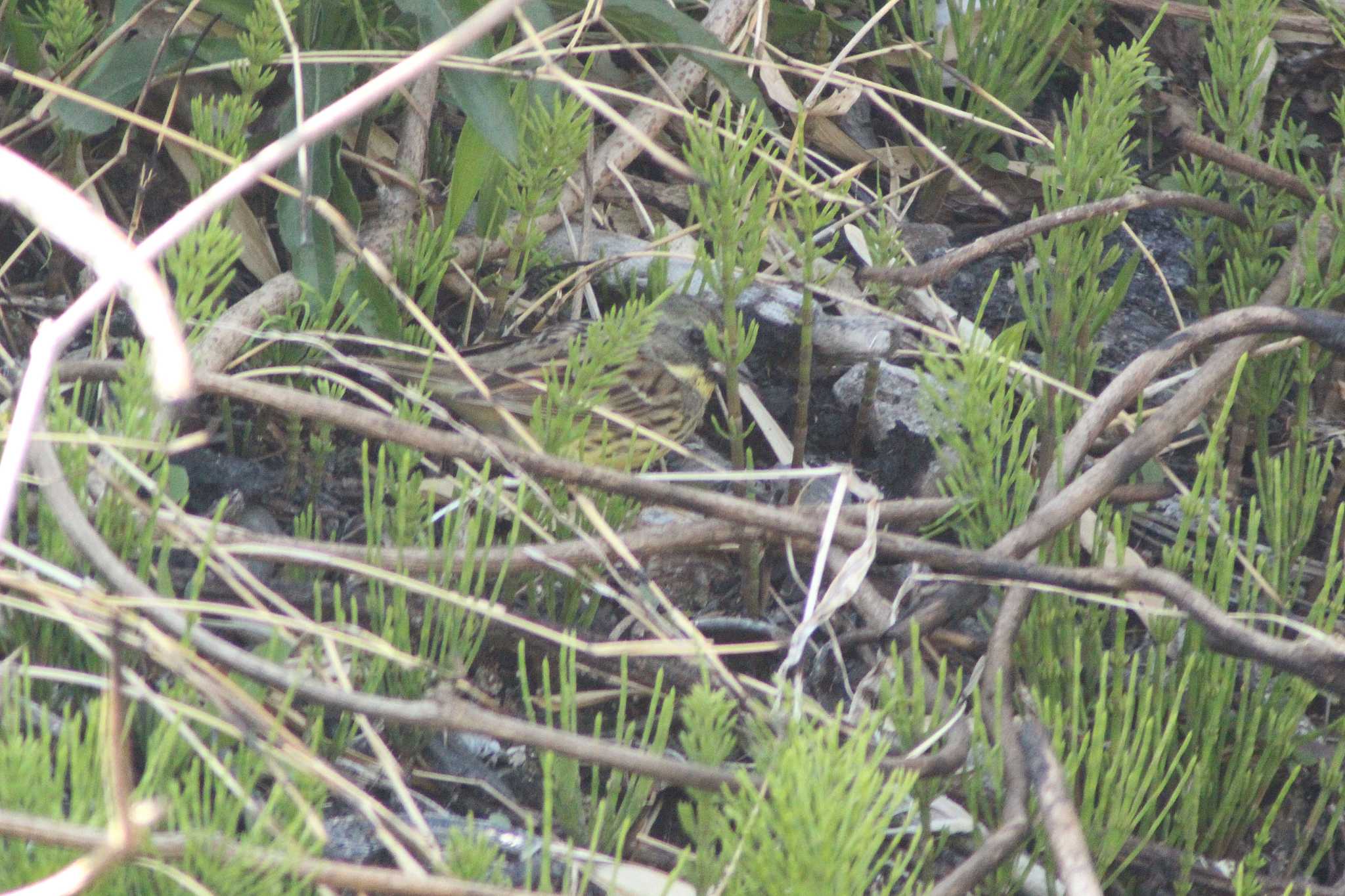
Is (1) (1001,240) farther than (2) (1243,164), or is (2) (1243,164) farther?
(2) (1243,164)

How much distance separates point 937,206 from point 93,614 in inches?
91.6

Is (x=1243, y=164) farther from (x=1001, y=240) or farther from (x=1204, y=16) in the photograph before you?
(x=1204, y=16)

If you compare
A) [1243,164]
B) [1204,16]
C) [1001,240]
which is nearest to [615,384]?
[1001,240]

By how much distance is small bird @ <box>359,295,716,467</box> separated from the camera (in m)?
2.46

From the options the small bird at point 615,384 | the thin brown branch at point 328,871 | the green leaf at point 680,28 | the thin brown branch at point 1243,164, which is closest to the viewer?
the thin brown branch at point 328,871

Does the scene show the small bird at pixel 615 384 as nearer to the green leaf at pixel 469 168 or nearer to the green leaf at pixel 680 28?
the green leaf at pixel 469 168

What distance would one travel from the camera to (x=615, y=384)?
271cm

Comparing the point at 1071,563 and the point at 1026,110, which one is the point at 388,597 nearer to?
the point at 1071,563

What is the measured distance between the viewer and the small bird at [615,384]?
2.46m

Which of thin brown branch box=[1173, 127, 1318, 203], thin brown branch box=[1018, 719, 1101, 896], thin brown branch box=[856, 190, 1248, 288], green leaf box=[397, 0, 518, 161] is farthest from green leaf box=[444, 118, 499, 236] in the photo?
thin brown branch box=[1018, 719, 1101, 896]

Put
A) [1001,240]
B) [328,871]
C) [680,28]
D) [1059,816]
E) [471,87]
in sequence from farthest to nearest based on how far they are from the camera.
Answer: [680,28] → [471,87] → [1001,240] → [1059,816] → [328,871]

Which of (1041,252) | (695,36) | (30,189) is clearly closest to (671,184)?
(695,36)

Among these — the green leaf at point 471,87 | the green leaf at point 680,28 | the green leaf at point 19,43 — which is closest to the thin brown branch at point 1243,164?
the green leaf at point 680,28

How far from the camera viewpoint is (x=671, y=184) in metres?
3.42
